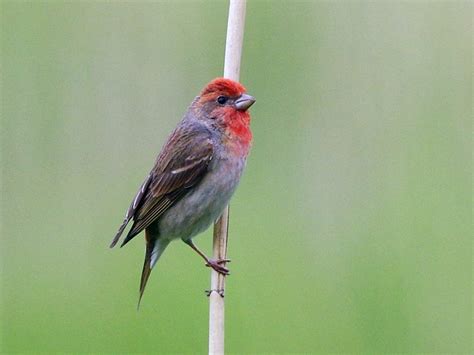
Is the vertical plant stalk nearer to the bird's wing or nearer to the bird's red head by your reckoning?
the bird's red head

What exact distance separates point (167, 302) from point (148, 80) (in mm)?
1743

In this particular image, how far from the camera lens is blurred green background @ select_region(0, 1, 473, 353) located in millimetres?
6262

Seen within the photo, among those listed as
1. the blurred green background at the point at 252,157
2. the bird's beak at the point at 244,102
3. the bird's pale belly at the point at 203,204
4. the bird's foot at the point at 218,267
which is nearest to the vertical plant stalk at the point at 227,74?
the bird's foot at the point at 218,267

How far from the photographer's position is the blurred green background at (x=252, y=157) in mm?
6262

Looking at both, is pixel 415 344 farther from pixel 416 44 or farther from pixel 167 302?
pixel 416 44

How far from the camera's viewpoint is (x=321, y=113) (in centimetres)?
716

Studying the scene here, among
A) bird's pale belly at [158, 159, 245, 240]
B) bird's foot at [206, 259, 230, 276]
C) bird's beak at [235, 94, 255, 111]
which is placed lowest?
bird's foot at [206, 259, 230, 276]

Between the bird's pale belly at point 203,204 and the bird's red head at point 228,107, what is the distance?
0.47 feet

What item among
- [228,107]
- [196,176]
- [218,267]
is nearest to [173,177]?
[196,176]

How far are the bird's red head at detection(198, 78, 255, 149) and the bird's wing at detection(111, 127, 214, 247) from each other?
0.35 ft

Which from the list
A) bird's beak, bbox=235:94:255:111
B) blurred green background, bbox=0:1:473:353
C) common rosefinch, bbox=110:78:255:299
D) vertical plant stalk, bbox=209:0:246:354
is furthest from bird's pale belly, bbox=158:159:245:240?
blurred green background, bbox=0:1:473:353

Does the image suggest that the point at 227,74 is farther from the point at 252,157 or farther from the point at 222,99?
the point at 252,157

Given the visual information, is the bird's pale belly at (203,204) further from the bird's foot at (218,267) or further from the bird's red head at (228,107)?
the bird's foot at (218,267)

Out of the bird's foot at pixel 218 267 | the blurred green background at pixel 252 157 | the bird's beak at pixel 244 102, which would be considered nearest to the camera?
the bird's foot at pixel 218 267
